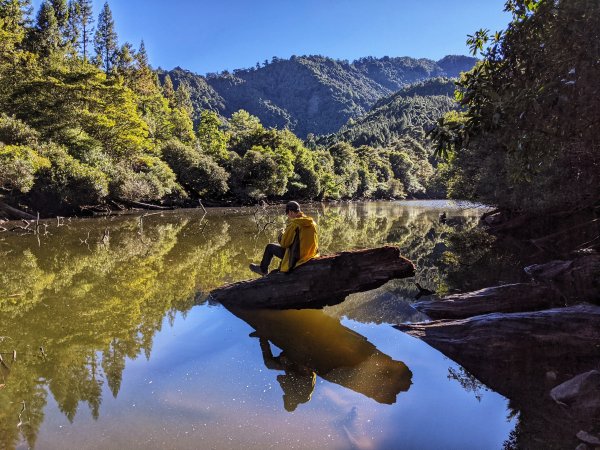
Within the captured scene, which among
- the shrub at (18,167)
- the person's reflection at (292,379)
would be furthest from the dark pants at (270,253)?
the shrub at (18,167)

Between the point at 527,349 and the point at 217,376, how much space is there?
453 cm

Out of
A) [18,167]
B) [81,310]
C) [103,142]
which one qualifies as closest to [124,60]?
[103,142]

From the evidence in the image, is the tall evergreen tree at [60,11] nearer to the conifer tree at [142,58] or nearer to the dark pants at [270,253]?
the conifer tree at [142,58]

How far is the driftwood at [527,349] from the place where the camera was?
5516 millimetres

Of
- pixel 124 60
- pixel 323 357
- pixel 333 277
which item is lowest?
pixel 323 357

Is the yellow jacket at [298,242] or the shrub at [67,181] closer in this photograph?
the yellow jacket at [298,242]

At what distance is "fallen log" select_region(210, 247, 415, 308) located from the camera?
27.9 ft

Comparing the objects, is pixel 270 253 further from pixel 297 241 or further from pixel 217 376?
pixel 217 376

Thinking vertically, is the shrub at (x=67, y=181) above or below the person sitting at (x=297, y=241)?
above

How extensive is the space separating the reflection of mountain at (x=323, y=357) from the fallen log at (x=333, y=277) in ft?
1.11

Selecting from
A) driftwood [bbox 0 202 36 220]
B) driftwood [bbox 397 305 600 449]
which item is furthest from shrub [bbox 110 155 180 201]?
driftwood [bbox 397 305 600 449]

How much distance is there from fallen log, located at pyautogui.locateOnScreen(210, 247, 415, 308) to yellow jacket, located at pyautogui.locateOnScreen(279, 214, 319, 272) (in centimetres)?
17

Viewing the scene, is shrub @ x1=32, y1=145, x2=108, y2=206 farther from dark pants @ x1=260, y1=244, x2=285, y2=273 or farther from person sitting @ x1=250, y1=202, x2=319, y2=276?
person sitting @ x1=250, y1=202, x2=319, y2=276

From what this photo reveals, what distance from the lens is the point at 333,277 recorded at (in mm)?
8516
